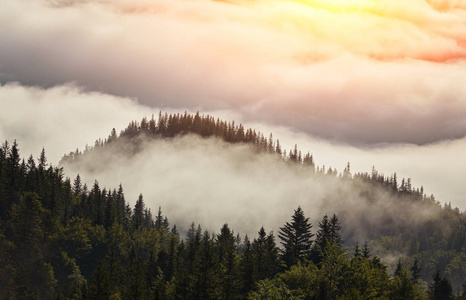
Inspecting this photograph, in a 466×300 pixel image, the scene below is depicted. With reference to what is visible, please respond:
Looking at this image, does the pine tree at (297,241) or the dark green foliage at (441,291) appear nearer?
the pine tree at (297,241)

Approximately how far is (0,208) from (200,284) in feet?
394

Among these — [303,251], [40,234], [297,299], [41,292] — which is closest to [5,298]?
[41,292]

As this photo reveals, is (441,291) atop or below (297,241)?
below

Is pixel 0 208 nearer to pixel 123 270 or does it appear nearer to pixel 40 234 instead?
pixel 40 234

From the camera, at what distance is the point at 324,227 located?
117500 millimetres

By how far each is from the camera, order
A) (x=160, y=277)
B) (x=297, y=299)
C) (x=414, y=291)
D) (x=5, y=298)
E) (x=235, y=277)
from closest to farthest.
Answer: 1. (x=297, y=299)
2. (x=414, y=291)
3. (x=235, y=277)
4. (x=160, y=277)
5. (x=5, y=298)

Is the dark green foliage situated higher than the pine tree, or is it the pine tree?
the pine tree

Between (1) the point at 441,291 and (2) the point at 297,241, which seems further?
(1) the point at 441,291

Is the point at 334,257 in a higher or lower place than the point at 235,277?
higher

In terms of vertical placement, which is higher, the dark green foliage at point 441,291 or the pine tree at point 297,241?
the pine tree at point 297,241

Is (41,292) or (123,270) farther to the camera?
(41,292)

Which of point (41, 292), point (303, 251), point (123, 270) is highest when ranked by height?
point (303, 251)

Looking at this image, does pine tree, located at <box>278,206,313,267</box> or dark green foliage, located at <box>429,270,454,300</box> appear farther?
dark green foliage, located at <box>429,270,454,300</box>

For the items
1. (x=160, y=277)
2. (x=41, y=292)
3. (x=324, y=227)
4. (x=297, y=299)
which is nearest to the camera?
(x=297, y=299)
